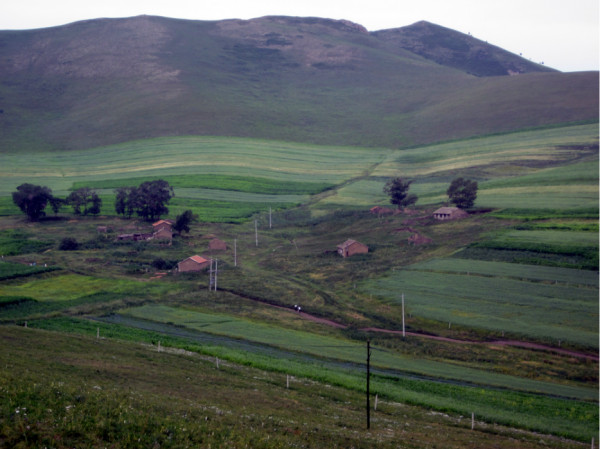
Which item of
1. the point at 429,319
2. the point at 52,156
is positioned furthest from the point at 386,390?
the point at 52,156

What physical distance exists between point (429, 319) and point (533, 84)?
14809cm

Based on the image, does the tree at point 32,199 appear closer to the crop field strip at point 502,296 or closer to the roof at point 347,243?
the roof at point 347,243

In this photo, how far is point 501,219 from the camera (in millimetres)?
88562

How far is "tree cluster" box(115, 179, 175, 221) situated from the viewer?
10619 centimetres

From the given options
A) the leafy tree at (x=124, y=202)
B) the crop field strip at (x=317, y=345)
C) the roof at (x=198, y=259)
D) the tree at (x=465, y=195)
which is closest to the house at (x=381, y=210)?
the tree at (x=465, y=195)

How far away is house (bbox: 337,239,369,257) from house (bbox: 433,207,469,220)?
59.4ft

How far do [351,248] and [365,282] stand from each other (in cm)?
1365

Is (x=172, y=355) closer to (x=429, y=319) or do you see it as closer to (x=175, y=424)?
(x=175, y=424)

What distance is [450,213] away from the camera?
94.8 m

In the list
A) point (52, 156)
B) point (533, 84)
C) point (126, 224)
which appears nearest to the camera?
point (126, 224)

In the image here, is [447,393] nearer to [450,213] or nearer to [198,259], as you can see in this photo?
[198,259]

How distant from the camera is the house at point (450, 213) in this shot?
310 ft

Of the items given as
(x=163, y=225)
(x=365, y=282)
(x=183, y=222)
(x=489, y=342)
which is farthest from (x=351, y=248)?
(x=489, y=342)

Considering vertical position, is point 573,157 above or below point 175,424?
above
